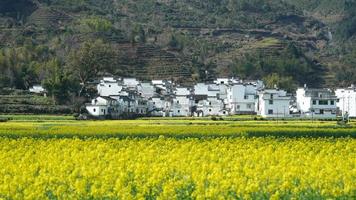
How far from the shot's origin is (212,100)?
325 ft

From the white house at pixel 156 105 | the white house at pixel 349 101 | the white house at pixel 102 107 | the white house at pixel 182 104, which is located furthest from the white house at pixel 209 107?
the white house at pixel 349 101

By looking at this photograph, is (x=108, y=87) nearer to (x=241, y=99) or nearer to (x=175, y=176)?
(x=241, y=99)

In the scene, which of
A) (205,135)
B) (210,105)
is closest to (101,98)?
(210,105)

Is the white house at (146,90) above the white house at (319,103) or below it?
above

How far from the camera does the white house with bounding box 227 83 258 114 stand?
97.4 meters

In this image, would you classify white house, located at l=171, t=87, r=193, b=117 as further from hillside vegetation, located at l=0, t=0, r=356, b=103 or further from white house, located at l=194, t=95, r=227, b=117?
hillside vegetation, located at l=0, t=0, r=356, b=103

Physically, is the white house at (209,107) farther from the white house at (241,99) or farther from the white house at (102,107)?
the white house at (102,107)

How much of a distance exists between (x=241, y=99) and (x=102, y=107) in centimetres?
2315

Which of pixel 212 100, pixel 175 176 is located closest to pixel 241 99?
pixel 212 100

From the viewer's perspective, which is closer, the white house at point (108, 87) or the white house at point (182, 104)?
the white house at point (108, 87)

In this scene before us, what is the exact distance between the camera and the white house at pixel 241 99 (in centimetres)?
9744

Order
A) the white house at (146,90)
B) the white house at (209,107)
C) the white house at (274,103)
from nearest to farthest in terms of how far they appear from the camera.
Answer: the white house at (274,103)
the white house at (209,107)
the white house at (146,90)

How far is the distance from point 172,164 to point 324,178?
14.5 ft

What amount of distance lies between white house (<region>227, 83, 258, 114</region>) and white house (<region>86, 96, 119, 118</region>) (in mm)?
18662
